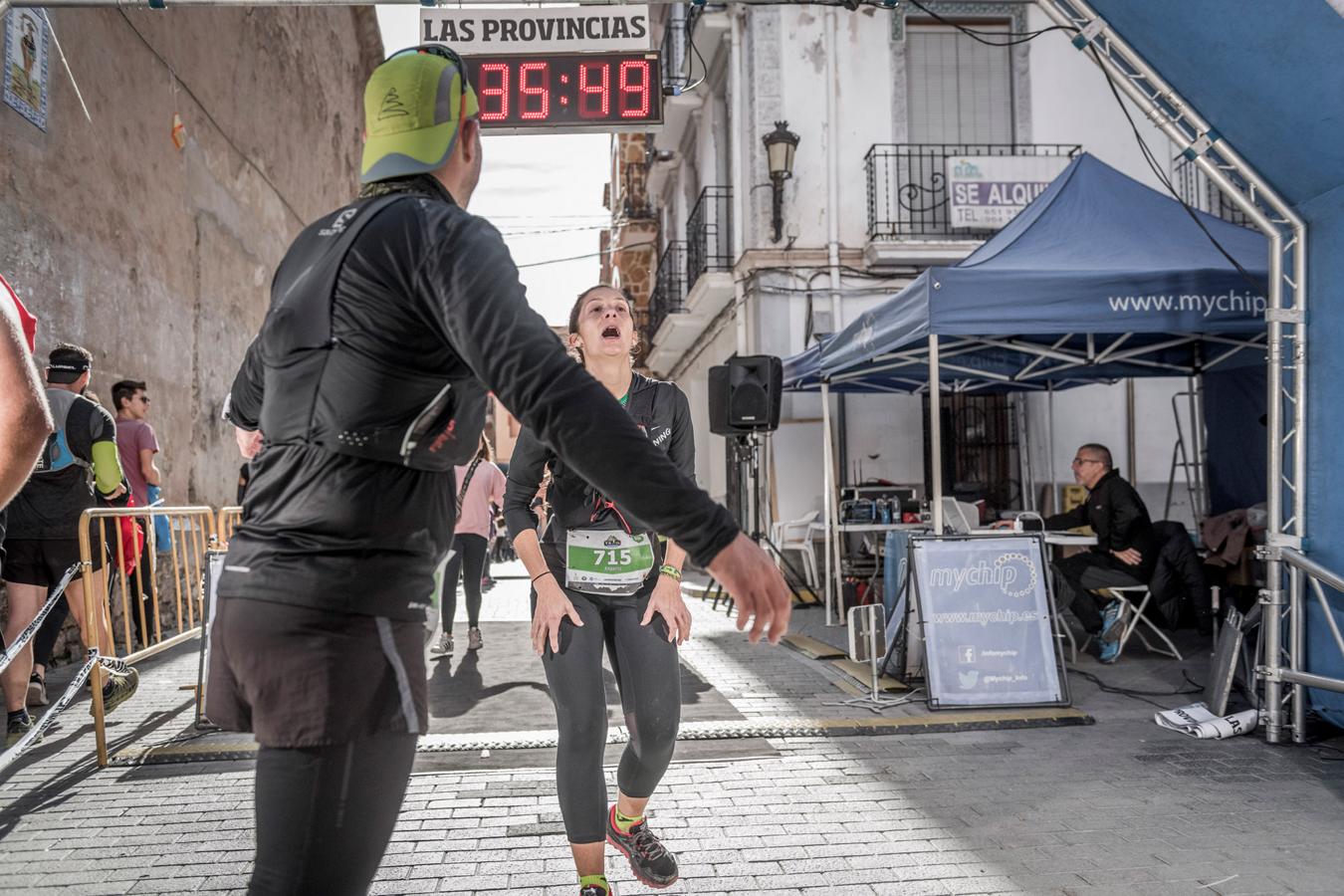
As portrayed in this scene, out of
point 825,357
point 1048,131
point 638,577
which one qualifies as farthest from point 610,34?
point 1048,131

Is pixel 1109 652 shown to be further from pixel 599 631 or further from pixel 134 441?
pixel 134 441

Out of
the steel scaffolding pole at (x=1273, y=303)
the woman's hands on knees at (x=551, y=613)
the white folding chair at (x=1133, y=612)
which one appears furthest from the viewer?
the white folding chair at (x=1133, y=612)

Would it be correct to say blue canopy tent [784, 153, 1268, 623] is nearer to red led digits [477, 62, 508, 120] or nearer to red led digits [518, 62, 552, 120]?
red led digits [518, 62, 552, 120]

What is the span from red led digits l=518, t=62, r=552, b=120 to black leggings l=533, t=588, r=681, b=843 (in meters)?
5.92

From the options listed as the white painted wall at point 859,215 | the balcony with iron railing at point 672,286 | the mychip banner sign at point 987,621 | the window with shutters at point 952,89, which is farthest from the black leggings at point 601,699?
the balcony with iron railing at point 672,286

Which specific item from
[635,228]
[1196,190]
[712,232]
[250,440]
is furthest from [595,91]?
[635,228]

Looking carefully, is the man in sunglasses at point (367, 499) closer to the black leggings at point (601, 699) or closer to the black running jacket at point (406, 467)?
the black running jacket at point (406, 467)

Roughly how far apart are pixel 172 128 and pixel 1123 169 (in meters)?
12.5

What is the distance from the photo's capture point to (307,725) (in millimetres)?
1680

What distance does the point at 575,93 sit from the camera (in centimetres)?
850

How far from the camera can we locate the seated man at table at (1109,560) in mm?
8383

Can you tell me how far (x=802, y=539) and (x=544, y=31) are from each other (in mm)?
7876

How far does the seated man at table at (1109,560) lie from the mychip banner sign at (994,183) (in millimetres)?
7225

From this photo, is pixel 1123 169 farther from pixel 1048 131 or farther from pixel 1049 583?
pixel 1049 583
